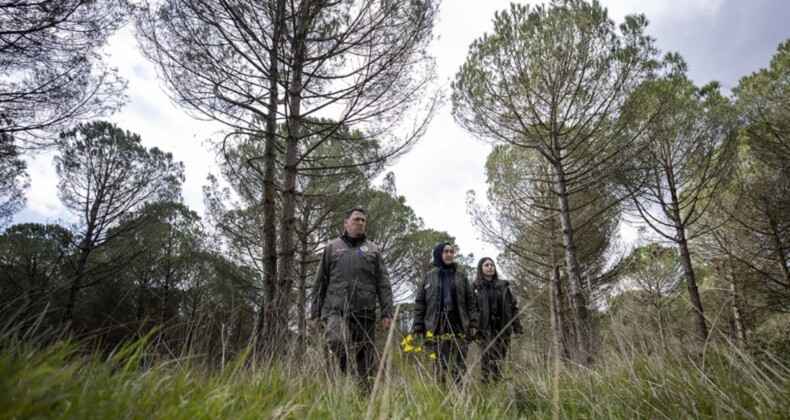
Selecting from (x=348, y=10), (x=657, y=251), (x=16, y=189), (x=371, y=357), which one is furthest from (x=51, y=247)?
(x=657, y=251)

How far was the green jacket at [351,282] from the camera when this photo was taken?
11.1ft

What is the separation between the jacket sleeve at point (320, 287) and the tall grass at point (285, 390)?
0.84m

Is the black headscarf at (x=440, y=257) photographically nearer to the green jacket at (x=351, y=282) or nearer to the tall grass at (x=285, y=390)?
the green jacket at (x=351, y=282)

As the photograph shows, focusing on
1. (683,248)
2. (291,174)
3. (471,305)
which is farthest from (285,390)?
(683,248)

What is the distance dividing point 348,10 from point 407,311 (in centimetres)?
1226

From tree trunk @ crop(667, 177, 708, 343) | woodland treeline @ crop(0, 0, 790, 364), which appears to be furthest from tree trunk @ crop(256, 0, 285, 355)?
tree trunk @ crop(667, 177, 708, 343)

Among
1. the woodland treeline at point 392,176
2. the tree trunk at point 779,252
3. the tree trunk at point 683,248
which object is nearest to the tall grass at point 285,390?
the woodland treeline at point 392,176

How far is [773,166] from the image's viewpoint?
8297 millimetres

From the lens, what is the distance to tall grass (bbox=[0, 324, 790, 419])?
83 cm

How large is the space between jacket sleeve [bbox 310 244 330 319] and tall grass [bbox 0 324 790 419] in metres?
0.84

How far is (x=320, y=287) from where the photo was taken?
358 centimetres

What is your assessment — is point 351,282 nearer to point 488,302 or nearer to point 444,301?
point 444,301

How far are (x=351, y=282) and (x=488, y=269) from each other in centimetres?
226

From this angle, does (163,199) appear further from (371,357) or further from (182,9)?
(371,357)
